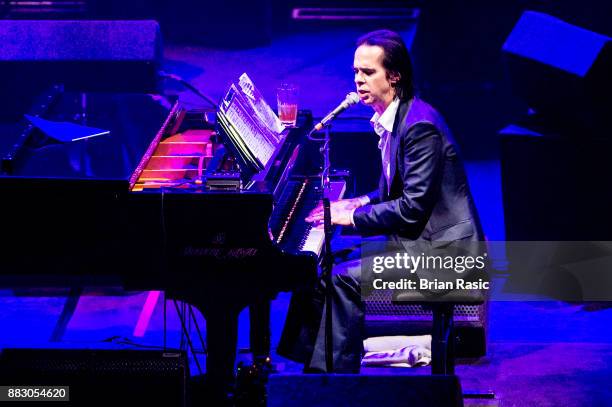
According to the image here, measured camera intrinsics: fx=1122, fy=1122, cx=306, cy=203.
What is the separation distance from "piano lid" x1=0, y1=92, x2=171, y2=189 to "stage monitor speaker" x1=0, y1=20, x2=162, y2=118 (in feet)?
3.67

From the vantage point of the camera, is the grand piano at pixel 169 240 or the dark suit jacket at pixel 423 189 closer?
the grand piano at pixel 169 240

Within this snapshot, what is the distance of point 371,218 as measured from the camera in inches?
180

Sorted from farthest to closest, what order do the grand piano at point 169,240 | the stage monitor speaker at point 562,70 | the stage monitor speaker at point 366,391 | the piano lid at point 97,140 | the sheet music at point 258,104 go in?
the stage monitor speaker at point 562,70 → the sheet music at point 258,104 → the piano lid at point 97,140 → the grand piano at point 169,240 → the stage monitor speaker at point 366,391

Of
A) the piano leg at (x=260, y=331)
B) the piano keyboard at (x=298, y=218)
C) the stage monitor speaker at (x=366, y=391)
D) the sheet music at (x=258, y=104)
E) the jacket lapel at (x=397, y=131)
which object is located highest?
the sheet music at (x=258, y=104)

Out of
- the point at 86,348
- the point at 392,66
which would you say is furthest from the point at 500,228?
the point at 86,348

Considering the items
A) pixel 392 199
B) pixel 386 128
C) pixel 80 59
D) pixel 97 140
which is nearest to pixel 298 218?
pixel 392 199

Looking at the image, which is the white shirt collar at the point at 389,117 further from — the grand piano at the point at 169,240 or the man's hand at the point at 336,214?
the grand piano at the point at 169,240

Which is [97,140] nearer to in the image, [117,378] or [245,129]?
[245,129]

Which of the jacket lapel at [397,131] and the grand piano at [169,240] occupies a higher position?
the jacket lapel at [397,131]

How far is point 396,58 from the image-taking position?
458 centimetres

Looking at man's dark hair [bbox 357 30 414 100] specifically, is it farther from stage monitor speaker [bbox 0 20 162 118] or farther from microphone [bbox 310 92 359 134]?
stage monitor speaker [bbox 0 20 162 118]

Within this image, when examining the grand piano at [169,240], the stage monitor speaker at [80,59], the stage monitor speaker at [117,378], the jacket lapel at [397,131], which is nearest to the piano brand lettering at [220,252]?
the grand piano at [169,240]

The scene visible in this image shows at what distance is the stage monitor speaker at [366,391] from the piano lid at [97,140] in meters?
1.20

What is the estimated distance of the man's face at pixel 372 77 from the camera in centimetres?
458
